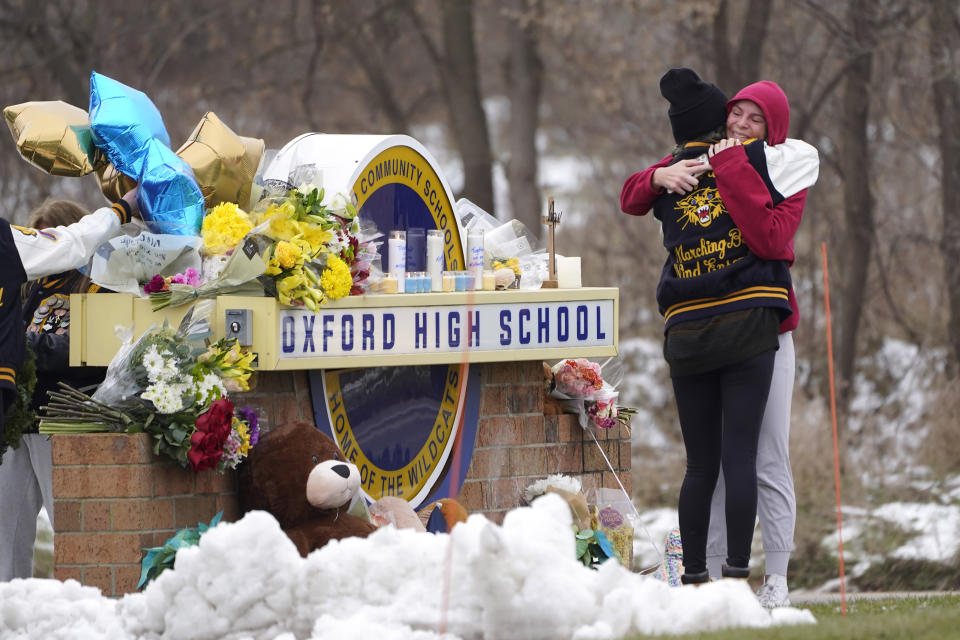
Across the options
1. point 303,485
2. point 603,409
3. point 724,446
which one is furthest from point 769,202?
point 303,485

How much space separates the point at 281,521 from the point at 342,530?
227 mm

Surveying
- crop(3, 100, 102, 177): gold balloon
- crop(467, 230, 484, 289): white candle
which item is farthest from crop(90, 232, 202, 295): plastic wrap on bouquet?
crop(467, 230, 484, 289): white candle

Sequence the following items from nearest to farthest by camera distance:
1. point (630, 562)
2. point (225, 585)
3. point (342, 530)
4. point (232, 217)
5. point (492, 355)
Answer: point (225, 585)
point (342, 530)
point (232, 217)
point (492, 355)
point (630, 562)

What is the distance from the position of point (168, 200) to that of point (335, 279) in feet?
2.40

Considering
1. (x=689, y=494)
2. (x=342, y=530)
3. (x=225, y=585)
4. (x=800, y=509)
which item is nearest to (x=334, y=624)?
(x=225, y=585)

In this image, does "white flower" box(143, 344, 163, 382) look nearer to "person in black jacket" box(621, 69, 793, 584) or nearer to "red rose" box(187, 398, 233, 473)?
"red rose" box(187, 398, 233, 473)

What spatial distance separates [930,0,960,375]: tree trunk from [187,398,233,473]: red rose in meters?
8.32

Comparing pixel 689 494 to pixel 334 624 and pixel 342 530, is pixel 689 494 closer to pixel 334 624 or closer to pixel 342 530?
pixel 342 530

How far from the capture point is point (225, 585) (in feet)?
13.1

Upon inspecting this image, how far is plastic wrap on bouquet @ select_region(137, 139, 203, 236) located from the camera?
5.39 m

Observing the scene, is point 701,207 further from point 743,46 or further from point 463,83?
point 463,83

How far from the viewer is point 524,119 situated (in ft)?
51.7

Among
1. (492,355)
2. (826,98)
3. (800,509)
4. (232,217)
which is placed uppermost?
(826,98)

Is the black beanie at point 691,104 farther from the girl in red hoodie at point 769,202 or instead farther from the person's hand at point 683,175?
the person's hand at point 683,175
